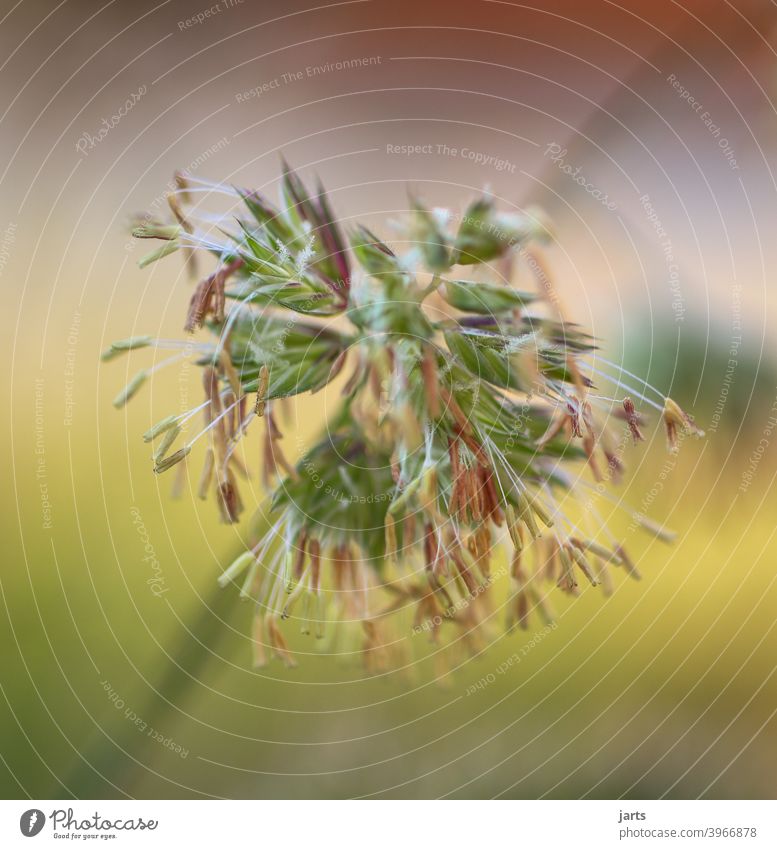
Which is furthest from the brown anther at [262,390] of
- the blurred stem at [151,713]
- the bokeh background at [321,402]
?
the blurred stem at [151,713]

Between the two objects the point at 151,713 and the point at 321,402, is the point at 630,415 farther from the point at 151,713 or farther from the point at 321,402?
the point at 151,713

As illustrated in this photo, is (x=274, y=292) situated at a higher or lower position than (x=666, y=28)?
lower

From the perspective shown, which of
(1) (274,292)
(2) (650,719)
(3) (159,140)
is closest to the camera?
(1) (274,292)

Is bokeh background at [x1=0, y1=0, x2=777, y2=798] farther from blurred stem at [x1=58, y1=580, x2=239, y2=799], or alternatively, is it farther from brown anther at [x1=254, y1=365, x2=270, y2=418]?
brown anther at [x1=254, y1=365, x2=270, y2=418]

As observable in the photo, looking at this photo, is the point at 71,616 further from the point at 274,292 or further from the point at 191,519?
the point at 274,292
